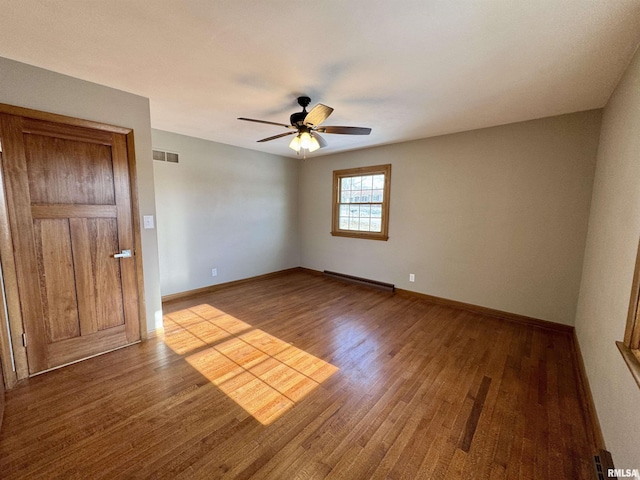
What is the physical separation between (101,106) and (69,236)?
121 cm

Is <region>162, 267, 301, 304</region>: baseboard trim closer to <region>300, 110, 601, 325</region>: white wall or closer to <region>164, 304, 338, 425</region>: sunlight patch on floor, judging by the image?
<region>164, 304, 338, 425</region>: sunlight patch on floor

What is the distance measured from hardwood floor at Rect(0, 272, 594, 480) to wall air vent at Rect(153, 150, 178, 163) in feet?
7.70

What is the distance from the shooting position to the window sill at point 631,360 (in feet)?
3.80

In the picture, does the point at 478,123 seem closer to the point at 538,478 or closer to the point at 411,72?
the point at 411,72

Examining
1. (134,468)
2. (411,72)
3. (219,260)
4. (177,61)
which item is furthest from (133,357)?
(411,72)

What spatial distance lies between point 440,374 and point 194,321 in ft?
9.29

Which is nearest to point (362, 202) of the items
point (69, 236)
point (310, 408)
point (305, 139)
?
point (305, 139)

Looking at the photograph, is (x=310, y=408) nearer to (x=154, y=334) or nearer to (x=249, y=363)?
(x=249, y=363)

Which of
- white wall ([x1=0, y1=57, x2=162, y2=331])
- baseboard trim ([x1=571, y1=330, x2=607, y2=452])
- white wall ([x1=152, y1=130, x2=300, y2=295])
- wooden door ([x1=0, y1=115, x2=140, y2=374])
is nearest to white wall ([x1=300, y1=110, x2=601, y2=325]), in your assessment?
baseboard trim ([x1=571, y1=330, x2=607, y2=452])

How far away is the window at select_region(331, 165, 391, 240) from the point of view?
4.49 metres

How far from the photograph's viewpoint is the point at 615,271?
1711 mm

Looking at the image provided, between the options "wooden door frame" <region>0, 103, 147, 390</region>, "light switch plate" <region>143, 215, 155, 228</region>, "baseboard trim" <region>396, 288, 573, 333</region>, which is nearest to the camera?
"wooden door frame" <region>0, 103, 147, 390</region>

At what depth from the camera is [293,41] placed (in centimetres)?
169

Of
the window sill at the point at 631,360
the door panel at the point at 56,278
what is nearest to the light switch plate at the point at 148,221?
the door panel at the point at 56,278
